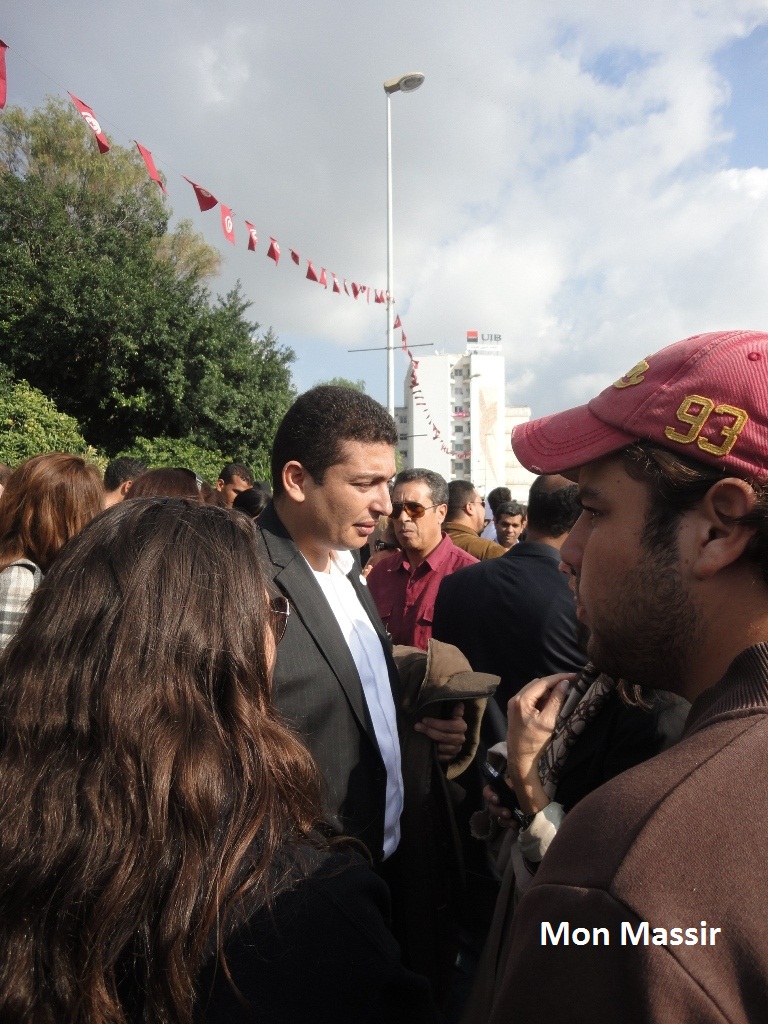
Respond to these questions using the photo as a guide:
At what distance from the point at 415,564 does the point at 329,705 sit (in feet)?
8.92

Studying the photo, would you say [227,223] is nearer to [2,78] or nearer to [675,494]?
[2,78]

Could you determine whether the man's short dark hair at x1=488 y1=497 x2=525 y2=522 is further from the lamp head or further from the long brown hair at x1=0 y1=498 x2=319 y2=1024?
the lamp head

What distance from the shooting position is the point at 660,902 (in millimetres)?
723

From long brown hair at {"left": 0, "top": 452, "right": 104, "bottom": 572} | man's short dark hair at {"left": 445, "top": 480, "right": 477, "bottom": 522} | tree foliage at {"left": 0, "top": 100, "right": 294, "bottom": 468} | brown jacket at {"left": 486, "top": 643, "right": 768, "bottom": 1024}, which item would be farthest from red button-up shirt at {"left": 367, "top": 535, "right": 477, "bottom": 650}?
tree foliage at {"left": 0, "top": 100, "right": 294, "bottom": 468}

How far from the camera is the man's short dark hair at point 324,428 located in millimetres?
2572

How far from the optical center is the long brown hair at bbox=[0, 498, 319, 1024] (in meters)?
0.99

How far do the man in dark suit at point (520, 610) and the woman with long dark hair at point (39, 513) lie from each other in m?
1.79

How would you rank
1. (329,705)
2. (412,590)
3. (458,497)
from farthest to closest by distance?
(458,497), (412,590), (329,705)

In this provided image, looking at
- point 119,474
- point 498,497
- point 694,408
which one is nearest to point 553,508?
point 694,408

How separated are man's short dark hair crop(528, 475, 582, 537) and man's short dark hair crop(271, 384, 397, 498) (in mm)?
1286

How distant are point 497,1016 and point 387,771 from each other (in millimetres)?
1596

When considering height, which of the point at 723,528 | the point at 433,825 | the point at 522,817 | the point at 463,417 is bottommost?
the point at 433,825

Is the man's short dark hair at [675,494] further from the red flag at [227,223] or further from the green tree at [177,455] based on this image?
the green tree at [177,455]

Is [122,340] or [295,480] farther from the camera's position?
[122,340]
